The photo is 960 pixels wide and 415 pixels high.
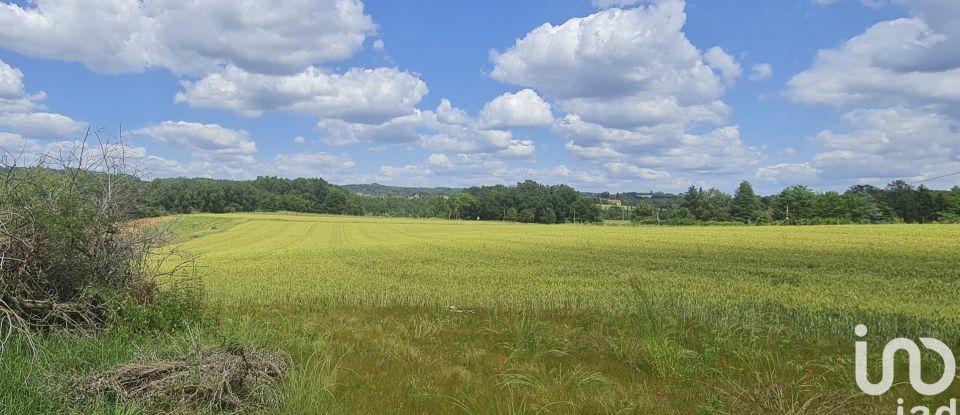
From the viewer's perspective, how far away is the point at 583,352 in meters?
8.29

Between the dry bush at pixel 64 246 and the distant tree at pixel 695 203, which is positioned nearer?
the dry bush at pixel 64 246

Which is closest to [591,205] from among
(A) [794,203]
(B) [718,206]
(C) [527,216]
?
(C) [527,216]

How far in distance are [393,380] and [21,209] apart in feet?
20.5

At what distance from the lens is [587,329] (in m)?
10.2

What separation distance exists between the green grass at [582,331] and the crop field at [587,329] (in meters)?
0.04

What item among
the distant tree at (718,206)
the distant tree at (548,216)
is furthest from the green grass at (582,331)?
the distant tree at (548,216)

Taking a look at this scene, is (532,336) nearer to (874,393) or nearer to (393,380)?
(393,380)

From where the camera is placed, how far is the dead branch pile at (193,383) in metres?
5.49

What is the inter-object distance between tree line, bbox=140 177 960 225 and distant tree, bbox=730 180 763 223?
21cm

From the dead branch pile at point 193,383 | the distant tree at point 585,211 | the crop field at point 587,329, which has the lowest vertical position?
the crop field at point 587,329

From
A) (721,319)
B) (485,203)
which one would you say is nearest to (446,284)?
(721,319)

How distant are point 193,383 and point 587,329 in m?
6.85

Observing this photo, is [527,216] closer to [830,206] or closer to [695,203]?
[695,203]

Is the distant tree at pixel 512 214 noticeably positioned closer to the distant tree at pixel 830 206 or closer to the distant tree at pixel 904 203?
the distant tree at pixel 830 206
